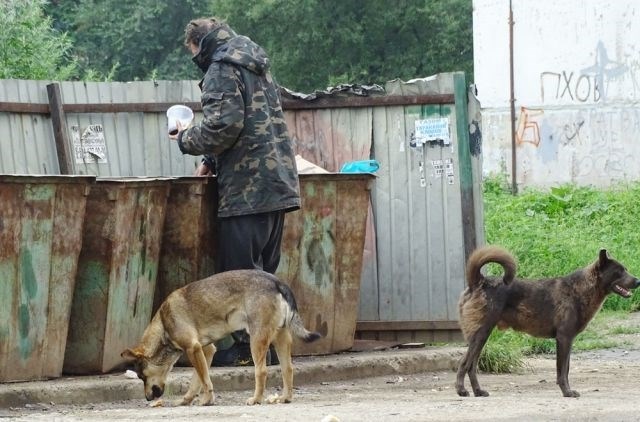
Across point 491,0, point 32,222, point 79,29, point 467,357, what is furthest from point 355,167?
point 79,29

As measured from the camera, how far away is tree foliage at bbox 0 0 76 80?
16641 mm

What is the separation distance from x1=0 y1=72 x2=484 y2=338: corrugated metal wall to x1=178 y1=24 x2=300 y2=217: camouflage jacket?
5.58ft

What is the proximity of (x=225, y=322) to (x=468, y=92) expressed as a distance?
3344 millimetres

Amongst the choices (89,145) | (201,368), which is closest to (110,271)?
(201,368)

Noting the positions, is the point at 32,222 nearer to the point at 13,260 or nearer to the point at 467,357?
the point at 13,260

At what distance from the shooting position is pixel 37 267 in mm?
7684

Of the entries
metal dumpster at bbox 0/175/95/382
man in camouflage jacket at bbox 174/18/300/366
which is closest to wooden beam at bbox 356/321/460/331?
man in camouflage jacket at bbox 174/18/300/366

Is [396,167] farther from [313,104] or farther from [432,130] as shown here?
[313,104]

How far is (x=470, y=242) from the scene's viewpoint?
10.1 metres

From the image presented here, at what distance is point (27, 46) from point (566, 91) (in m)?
12.0

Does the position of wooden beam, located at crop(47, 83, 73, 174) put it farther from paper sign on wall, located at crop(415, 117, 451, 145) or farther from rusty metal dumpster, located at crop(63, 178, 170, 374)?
paper sign on wall, located at crop(415, 117, 451, 145)

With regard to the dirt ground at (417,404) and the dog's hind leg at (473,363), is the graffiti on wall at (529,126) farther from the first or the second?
the dog's hind leg at (473,363)

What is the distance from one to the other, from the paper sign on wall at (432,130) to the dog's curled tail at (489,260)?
226 cm

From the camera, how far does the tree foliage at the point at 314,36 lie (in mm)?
34156
